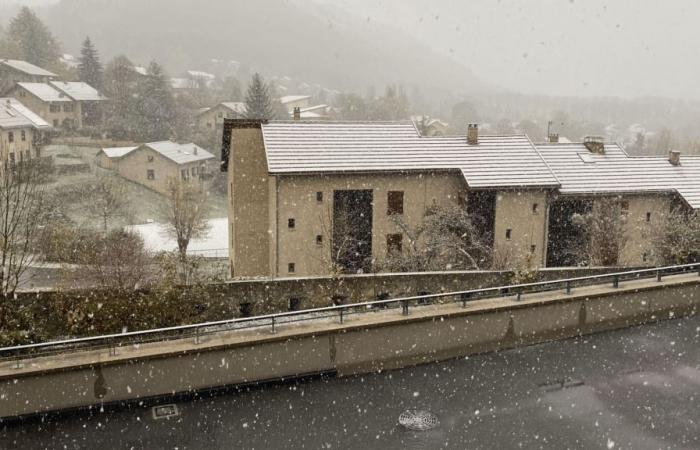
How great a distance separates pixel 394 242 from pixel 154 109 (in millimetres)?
58370

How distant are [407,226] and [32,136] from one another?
1986 inches

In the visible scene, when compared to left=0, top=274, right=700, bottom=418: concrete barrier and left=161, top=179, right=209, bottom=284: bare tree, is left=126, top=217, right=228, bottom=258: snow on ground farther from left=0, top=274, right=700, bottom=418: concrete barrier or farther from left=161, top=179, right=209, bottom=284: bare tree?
left=0, top=274, right=700, bottom=418: concrete barrier

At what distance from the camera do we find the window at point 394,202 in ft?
87.7

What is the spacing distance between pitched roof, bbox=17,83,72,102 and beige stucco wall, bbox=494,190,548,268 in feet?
212

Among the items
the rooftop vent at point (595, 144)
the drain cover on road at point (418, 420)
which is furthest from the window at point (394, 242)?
the drain cover on road at point (418, 420)

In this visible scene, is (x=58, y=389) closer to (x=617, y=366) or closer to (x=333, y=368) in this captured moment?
(x=333, y=368)

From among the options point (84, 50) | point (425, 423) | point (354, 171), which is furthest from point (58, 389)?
point (84, 50)

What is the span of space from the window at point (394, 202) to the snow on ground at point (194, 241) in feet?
68.9

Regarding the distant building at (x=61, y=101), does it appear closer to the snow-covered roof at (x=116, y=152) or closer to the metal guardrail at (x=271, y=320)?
the snow-covered roof at (x=116, y=152)

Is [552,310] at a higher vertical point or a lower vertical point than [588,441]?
higher

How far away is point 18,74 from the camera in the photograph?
266ft

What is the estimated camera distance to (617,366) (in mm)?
12406

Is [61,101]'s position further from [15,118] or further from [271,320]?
[271,320]

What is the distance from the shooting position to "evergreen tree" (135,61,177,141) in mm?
75188
